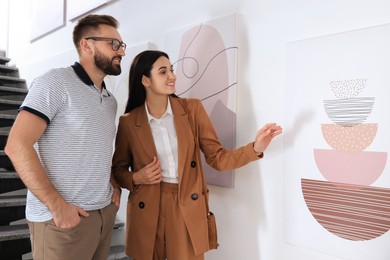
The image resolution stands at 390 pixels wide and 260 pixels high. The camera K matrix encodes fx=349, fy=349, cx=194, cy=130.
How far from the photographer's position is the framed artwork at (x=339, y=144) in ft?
4.21

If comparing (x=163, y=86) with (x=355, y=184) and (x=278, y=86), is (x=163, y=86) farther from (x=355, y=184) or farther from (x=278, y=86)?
(x=355, y=184)

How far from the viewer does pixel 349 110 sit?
1364 millimetres

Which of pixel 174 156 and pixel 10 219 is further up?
pixel 174 156

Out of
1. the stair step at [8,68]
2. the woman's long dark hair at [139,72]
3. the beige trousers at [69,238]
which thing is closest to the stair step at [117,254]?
the beige trousers at [69,238]

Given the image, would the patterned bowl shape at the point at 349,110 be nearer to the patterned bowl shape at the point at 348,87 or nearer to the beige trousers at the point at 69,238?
the patterned bowl shape at the point at 348,87

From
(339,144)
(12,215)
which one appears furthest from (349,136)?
(12,215)

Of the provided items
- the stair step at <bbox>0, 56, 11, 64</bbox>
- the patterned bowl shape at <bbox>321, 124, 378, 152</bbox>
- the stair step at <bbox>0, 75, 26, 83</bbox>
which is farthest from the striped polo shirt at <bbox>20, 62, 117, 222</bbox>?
the stair step at <bbox>0, 56, 11, 64</bbox>

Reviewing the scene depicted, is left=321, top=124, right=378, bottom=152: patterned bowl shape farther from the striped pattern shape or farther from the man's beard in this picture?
the man's beard

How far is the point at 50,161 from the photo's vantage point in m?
1.39

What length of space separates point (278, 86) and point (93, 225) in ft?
3.35

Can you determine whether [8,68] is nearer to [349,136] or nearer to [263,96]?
[263,96]

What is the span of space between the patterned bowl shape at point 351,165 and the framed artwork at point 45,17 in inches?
114

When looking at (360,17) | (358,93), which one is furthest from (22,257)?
(360,17)

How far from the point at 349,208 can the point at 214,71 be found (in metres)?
0.94
